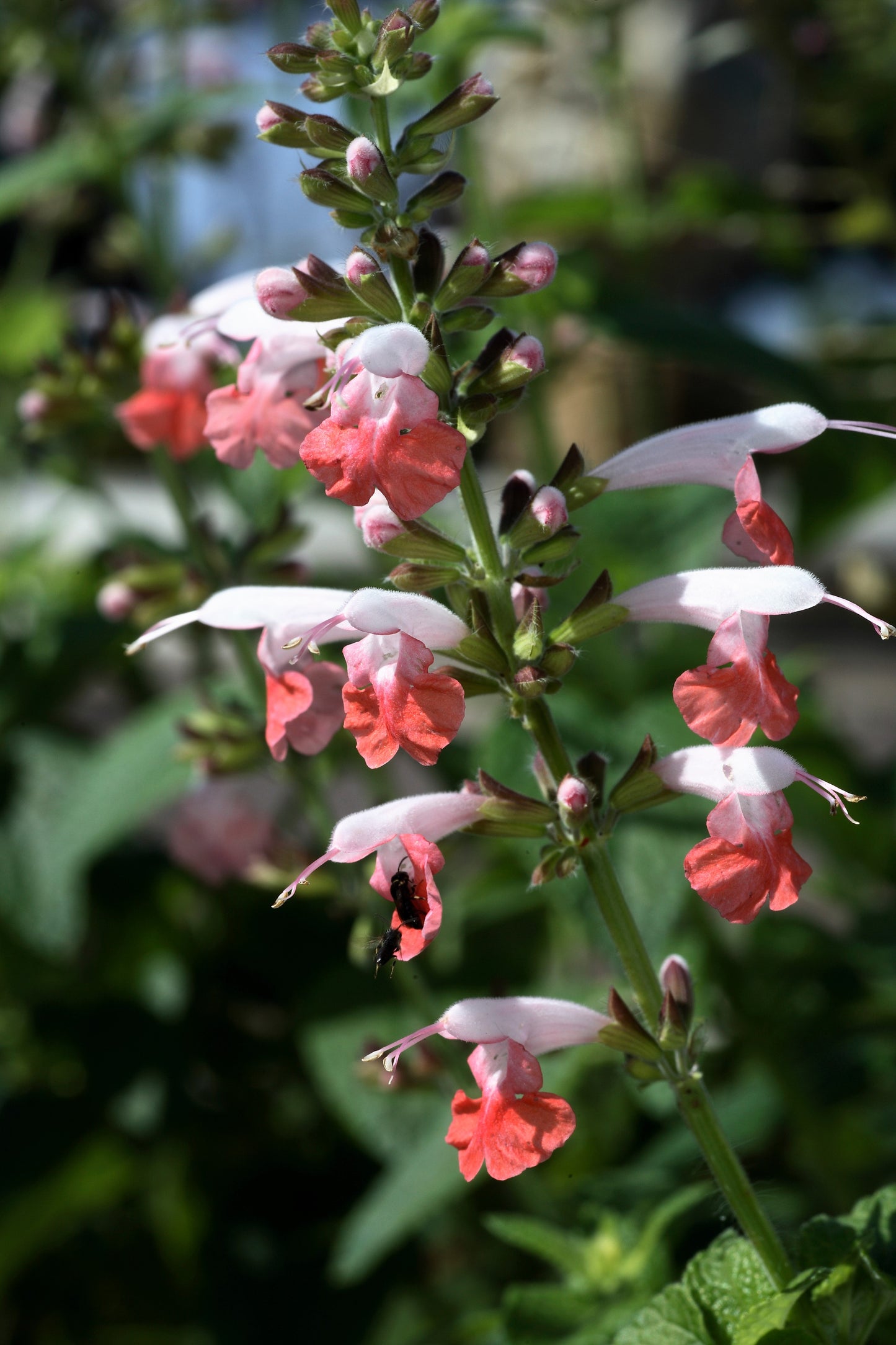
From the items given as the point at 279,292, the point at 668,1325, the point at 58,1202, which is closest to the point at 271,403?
the point at 279,292

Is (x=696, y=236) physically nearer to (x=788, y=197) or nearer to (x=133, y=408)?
(x=788, y=197)

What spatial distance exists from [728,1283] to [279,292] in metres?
0.70

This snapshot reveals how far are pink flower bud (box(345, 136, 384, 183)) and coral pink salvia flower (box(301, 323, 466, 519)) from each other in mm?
94

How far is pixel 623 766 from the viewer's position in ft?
4.11

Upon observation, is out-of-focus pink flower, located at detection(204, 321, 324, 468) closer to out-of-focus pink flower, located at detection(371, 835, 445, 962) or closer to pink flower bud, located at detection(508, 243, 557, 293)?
pink flower bud, located at detection(508, 243, 557, 293)

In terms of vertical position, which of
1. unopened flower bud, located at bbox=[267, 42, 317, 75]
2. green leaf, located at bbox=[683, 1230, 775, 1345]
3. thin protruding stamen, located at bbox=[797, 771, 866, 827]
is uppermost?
unopened flower bud, located at bbox=[267, 42, 317, 75]

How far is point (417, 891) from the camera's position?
30.0 inches

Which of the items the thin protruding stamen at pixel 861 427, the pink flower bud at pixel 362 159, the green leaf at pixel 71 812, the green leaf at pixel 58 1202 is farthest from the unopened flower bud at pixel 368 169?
the green leaf at pixel 58 1202

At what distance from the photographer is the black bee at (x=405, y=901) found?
0.74 metres

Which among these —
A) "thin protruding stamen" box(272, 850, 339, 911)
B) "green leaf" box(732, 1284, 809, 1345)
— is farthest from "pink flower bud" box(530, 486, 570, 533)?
"green leaf" box(732, 1284, 809, 1345)

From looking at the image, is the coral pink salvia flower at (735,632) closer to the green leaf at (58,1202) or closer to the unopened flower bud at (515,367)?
the unopened flower bud at (515,367)

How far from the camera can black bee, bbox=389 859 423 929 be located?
744 millimetres

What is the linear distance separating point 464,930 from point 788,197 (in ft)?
5.14

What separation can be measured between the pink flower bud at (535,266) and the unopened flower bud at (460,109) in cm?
10
